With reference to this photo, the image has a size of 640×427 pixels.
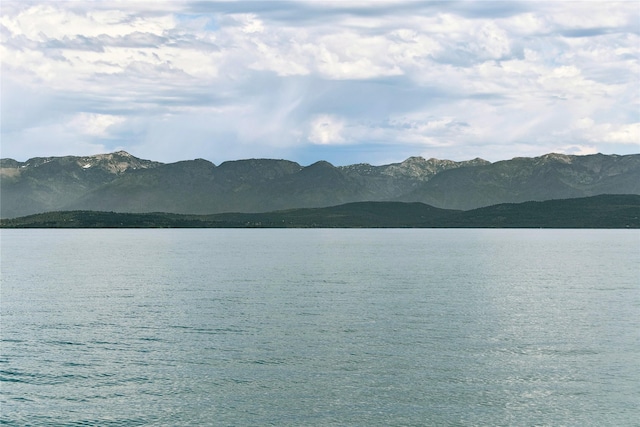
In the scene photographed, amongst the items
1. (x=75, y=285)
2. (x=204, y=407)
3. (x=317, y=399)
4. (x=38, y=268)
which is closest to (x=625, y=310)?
(x=317, y=399)

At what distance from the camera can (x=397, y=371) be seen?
51.6 metres

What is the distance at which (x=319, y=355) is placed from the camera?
56688mm

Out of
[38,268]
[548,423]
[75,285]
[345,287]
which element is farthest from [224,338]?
[38,268]

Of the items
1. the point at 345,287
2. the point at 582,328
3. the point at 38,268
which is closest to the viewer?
the point at 582,328

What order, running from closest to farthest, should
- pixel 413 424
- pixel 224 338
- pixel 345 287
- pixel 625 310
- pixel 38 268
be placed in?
1. pixel 413 424
2. pixel 224 338
3. pixel 625 310
4. pixel 345 287
5. pixel 38 268

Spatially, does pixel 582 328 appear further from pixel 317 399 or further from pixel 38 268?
pixel 38 268

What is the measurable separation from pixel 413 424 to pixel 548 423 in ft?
25.8

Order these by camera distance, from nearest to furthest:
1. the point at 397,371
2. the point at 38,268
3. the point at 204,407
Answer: the point at 204,407 < the point at 397,371 < the point at 38,268

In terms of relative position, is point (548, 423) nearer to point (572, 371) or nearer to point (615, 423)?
point (615, 423)

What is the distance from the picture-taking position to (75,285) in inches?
4395

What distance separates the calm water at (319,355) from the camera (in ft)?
142

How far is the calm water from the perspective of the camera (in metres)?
43.2

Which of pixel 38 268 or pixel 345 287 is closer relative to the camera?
pixel 345 287

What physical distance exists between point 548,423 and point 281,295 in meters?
57.7
